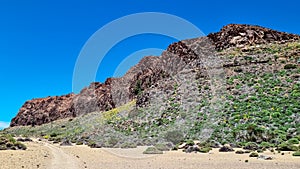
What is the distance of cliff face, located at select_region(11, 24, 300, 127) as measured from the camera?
174 ft

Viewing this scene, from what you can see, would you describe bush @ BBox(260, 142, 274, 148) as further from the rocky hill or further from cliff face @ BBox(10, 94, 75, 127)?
cliff face @ BBox(10, 94, 75, 127)

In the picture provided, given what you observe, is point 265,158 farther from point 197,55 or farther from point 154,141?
point 197,55

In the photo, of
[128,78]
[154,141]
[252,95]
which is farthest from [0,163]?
[128,78]

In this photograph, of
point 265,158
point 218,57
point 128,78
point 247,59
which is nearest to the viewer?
point 265,158

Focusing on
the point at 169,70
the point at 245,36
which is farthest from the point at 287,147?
the point at 245,36

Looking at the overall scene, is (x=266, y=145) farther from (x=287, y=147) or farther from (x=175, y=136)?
(x=175, y=136)

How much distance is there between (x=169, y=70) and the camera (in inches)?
2315

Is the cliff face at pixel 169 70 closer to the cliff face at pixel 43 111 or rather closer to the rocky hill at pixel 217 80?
the rocky hill at pixel 217 80

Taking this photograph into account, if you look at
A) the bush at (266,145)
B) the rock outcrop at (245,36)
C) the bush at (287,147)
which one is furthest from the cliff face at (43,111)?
the bush at (287,147)

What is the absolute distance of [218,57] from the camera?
181 feet

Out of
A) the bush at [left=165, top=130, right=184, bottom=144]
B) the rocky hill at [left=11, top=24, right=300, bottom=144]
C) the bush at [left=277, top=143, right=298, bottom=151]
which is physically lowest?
the bush at [left=277, top=143, right=298, bottom=151]

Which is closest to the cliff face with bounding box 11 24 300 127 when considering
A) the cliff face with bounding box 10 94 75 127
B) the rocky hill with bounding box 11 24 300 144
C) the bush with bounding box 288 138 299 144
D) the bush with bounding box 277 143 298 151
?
the rocky hill with bounding box 11 24 300 144

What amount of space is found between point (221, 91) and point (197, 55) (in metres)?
17.2

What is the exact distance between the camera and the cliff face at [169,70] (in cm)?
5306
